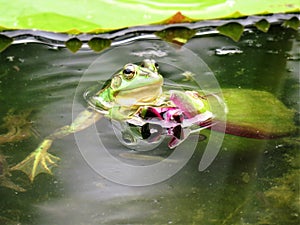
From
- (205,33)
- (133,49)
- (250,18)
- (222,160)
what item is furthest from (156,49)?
(222,160)

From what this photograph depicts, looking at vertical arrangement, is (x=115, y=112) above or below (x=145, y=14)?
below

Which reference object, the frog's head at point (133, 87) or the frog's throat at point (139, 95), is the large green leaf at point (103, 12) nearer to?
the frog's head at point (133, 87)

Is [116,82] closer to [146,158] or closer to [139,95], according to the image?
[139,95]

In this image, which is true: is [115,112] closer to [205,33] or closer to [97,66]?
[97,66]

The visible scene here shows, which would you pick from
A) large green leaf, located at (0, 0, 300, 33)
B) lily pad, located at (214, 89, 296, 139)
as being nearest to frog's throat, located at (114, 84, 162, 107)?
lily pad, located at (214, 89, 296, 139)

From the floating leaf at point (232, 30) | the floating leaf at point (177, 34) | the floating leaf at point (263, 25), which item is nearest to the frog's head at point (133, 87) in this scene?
the floating leaf at point (177, 34)

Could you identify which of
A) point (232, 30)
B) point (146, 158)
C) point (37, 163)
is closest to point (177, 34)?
point (232, 30)

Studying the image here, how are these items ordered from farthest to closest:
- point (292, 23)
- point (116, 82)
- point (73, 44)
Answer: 1. point (292, 23)
2. point (73, 44)
3. point (116, 82)
